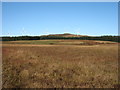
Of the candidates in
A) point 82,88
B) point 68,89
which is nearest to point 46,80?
point 68,89

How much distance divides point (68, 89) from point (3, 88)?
7.99 ft

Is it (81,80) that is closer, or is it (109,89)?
(109,89)

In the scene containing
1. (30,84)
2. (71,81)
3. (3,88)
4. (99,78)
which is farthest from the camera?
(99,78)

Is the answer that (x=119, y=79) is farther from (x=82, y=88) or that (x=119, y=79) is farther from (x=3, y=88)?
(x=3, y=88)

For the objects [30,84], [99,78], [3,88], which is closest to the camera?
[3,88]

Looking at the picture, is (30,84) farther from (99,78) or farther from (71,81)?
(99,78)

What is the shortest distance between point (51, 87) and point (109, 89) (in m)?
2.22

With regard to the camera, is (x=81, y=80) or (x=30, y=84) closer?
(x=30, y=84)

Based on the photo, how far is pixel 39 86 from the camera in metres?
5.18

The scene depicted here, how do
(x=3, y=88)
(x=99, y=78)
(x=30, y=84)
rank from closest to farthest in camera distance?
(x=3, y=88)
(x=30, y=84)
(x=99, y=78)

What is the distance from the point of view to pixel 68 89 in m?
4.97

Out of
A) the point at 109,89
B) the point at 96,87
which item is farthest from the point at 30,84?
the point at 109,89

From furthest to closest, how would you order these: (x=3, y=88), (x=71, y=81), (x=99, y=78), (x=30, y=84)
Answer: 1. (x=99, y=78)
2. (x=71, y=81)
3. (x=30, y=84)
4. (x=3, y=88)

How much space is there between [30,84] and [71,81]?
5.83 ft
